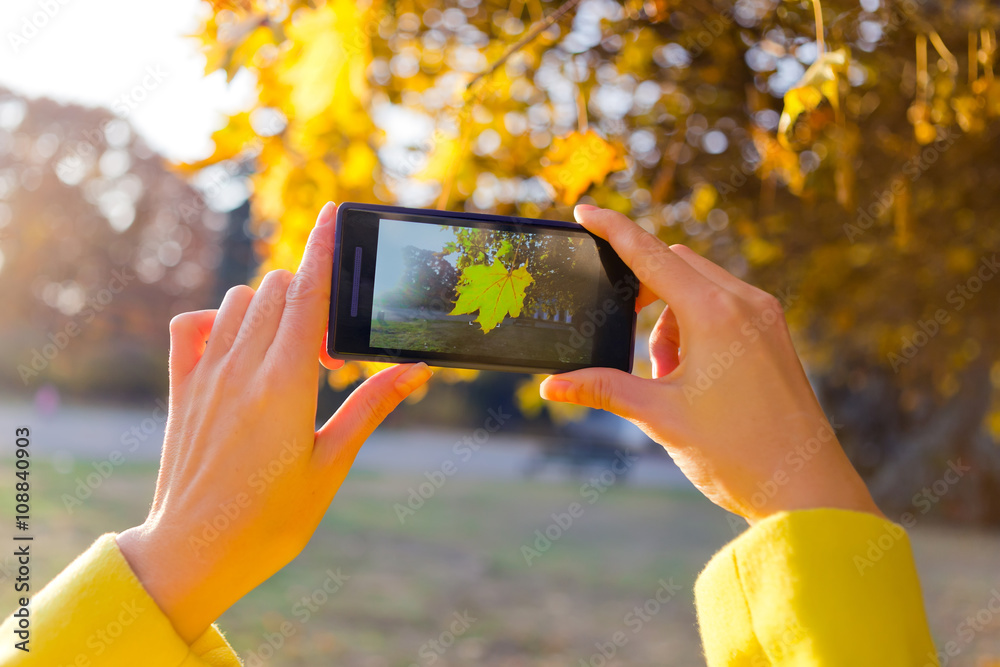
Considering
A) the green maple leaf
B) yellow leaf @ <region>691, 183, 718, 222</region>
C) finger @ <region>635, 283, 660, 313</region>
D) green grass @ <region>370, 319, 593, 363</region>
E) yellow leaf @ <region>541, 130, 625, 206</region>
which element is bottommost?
→ yellow leaf @ <region>691, 183, 718, 222</region>

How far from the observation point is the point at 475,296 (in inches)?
56.6

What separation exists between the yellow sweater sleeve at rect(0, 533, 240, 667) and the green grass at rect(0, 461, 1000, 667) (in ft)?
13.1

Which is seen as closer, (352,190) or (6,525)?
(352,190)

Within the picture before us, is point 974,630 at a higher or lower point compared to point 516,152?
lower

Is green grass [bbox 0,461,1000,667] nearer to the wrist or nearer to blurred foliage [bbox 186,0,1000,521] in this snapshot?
blurred foliage [bbox 186,0,1000,521]

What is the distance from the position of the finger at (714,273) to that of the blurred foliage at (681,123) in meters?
0.45

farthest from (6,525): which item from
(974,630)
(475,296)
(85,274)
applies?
(85,274)

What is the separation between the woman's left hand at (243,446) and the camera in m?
1.00

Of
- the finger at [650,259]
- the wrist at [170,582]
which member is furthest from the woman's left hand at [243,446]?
the finger at [650,259]

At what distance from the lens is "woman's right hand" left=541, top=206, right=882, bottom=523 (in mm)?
985

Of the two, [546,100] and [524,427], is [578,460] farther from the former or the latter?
[546,100]

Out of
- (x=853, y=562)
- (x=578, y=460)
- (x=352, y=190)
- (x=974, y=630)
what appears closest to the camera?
(x=853, y=562)

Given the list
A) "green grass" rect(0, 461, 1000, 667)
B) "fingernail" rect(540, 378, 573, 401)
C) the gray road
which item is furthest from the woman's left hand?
the gray road

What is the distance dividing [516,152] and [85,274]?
17.8 m
